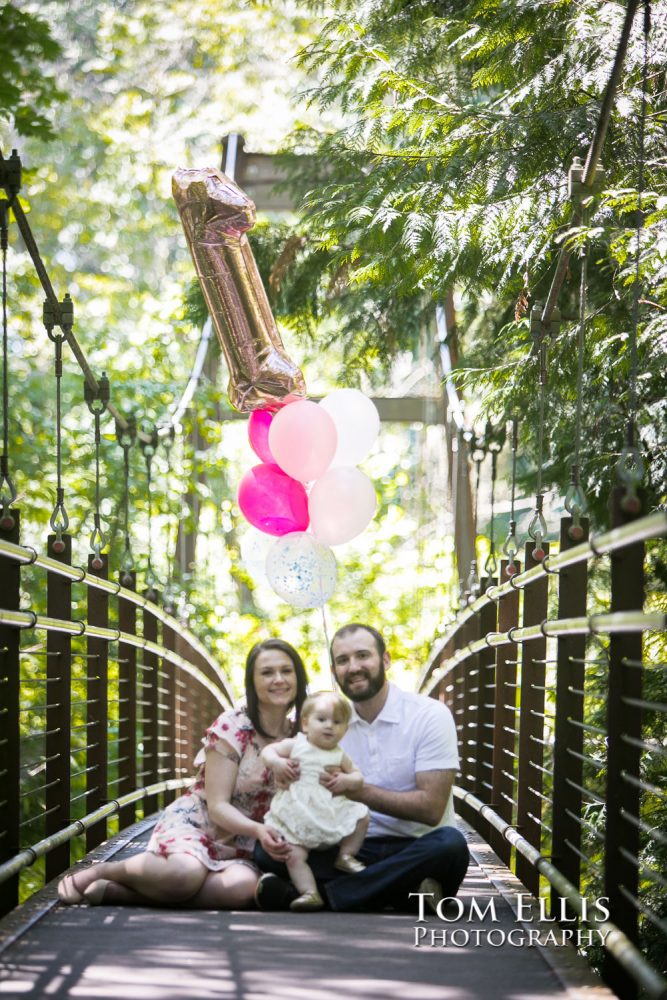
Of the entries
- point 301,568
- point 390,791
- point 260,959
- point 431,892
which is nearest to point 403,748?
point 390,791

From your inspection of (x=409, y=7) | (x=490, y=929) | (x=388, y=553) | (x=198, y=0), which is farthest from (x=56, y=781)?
(x=198, y=0)

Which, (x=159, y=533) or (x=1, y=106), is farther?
(x=159, y=533)

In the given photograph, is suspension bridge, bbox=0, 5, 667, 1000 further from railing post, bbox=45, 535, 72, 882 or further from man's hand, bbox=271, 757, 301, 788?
man's hand, bbox=271, 757, 301, 788

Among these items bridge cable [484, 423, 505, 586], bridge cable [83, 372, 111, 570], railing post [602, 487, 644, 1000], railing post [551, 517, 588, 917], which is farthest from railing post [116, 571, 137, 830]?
railing post [602, 487, 644, 1000]

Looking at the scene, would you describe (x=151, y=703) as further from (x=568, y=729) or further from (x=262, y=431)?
(x=568, y=729)

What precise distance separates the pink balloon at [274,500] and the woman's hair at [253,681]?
154cm

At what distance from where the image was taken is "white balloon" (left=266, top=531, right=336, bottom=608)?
16.1 feet

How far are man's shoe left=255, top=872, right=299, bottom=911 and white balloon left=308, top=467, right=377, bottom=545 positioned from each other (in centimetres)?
189

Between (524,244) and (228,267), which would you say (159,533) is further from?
(524,244)

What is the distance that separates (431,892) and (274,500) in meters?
2.12

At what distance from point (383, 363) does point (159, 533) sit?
409 centimetres

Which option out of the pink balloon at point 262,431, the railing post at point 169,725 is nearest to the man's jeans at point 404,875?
the pink balloon at point 262,431

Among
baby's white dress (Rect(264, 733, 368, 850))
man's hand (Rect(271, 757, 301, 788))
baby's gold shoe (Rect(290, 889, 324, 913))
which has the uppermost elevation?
man's hand (Rect(271, 757, 301, 788))

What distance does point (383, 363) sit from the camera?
6.50m
